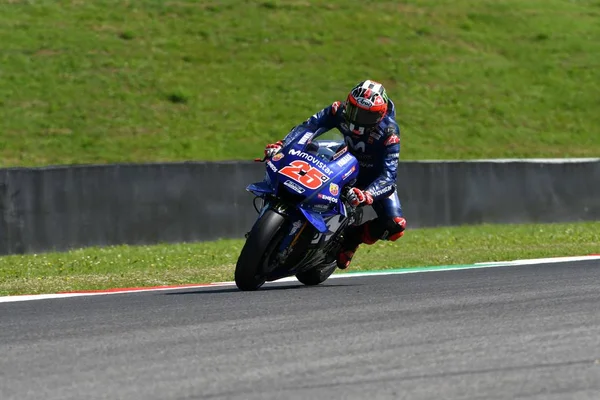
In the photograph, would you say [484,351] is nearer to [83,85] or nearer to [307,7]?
[83,85]

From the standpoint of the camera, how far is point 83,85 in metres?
25.1

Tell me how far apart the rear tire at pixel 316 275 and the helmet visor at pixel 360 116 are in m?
1.26

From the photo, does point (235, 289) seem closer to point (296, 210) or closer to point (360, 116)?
point (296, 210)

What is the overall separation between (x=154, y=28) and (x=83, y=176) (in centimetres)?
1420

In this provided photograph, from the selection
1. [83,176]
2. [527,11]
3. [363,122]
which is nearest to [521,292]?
[363,122]

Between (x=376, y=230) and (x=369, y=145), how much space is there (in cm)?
81

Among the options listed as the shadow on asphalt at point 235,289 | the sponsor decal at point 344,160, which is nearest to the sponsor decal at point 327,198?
the sponsor decal at point 344,160

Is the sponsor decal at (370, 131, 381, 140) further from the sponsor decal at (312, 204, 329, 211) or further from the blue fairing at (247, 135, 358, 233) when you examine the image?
the sponsor decal at (312, 204, 329, 211)

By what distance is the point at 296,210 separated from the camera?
28.3ft

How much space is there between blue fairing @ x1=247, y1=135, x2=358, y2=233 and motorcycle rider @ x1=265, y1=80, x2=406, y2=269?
0.15 metres

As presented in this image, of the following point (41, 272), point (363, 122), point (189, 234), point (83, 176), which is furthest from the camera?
point (189, 234)

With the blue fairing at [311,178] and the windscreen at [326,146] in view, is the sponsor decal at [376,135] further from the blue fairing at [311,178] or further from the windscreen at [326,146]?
the blue fairing at [311,178]

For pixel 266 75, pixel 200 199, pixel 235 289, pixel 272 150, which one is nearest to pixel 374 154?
pixel 272 150

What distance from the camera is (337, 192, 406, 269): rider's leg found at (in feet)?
32.9
